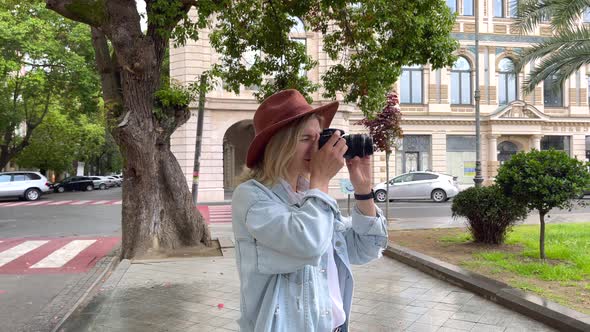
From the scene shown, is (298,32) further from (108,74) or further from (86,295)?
(86,295)

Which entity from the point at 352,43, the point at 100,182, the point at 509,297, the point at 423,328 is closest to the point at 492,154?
the point at 352,43

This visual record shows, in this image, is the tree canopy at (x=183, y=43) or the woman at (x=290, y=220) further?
the tree canopy at (x=183, y=43)

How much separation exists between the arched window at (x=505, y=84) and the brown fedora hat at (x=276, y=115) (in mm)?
28386

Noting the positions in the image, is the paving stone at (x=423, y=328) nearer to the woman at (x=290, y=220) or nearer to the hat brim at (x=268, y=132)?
the woman at (x=290, y=220)

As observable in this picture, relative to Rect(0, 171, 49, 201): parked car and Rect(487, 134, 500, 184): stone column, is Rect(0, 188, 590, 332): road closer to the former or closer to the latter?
Rect(0, 171, 49, 201): parked car

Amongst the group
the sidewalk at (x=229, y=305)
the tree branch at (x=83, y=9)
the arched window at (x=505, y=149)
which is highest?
the tree branch at (x=83, y=9)

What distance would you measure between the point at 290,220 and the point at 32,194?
2824cm

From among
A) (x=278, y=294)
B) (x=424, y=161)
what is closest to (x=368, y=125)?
(x=278, y=294)

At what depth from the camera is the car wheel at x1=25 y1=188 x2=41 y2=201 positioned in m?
25.9

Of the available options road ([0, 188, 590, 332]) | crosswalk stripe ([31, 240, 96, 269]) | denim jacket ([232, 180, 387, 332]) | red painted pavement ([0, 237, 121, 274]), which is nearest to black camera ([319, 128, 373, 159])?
denim jacket ([232, 180, 387, 332])

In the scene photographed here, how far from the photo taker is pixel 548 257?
24.2 ft

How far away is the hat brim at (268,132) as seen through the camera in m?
1.91

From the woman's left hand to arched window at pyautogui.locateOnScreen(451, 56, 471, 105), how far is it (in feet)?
88.6

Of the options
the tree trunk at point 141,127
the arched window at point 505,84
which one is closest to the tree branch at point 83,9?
the tree trunk at point 141,127
